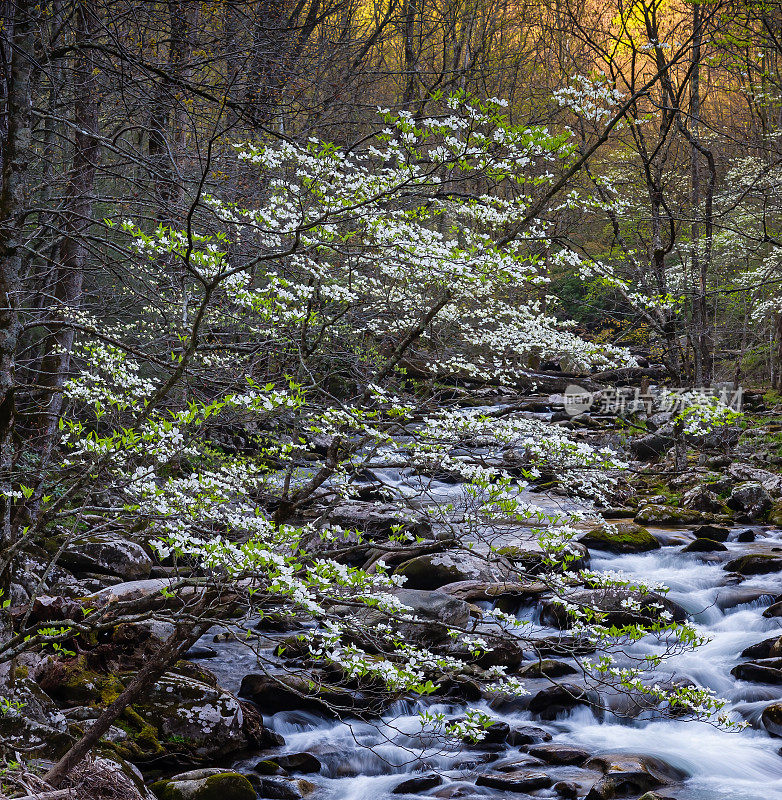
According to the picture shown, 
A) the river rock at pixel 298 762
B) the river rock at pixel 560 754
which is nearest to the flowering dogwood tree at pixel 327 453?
the river rock at pixel 560 754

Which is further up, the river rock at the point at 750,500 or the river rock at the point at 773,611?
the river rock at the point at 750,500

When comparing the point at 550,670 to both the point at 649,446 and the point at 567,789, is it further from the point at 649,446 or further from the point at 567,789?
the point at 649,446

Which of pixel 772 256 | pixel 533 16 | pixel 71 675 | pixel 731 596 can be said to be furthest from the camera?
pixel 533 16

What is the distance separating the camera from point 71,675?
6.79 m

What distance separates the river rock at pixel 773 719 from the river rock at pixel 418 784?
3483 millimetres

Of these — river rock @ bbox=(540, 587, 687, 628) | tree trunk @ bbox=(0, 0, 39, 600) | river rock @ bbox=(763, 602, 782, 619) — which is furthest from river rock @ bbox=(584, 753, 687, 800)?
tree trunk @ bbox=(0, 0, 39, 600)

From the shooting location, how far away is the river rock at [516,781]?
247 inches

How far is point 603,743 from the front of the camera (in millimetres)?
7254

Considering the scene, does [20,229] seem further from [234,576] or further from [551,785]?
[551,785]

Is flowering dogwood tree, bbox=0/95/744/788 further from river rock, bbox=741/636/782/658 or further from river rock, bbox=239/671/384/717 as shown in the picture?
river rock, bbox=741/636/782/658

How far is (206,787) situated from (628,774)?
3751mm

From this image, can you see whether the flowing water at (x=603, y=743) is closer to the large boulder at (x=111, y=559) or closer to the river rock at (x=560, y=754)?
the river rock at (x=560, y=754)

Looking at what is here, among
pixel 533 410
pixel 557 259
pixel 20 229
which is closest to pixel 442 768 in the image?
pixel 557 259

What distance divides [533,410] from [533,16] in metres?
12.1
